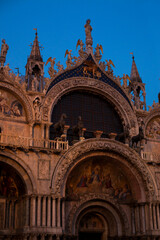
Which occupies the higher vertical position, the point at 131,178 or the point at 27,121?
the point at 27,121

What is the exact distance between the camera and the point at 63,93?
25703 mm

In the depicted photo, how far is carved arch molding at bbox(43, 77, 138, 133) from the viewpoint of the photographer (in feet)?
83.5

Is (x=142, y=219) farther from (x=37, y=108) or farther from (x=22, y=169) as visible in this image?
(x=37, y=108)

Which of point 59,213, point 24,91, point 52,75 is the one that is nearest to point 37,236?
point 59,213

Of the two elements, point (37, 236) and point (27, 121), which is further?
point (27, 121)

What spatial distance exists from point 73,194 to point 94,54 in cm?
1201

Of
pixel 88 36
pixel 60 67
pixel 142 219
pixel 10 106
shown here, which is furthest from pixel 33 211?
pixel 88 36

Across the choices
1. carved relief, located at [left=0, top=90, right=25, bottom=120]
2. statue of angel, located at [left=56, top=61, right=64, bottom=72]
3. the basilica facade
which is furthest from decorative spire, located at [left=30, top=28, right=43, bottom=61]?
carved relief, located at [left=0, top=90, right=25, bottom=120]

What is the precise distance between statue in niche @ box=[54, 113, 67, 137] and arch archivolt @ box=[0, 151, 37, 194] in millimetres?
4078

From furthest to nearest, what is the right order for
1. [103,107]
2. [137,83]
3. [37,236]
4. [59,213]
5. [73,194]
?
1. [137,83]
2. [103,107]
3. [73,194]
4. [59,213]
5. [37,236]

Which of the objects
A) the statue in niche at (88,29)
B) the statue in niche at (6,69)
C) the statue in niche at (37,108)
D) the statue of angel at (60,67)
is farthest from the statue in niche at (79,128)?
the statue in niche at (88,29)

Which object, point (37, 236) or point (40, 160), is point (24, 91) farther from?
point (37, 236)

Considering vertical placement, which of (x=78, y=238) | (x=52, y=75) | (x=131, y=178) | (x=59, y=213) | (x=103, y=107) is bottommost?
(x=78, y=238)

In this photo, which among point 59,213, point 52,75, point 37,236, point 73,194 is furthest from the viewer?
point 52,75
